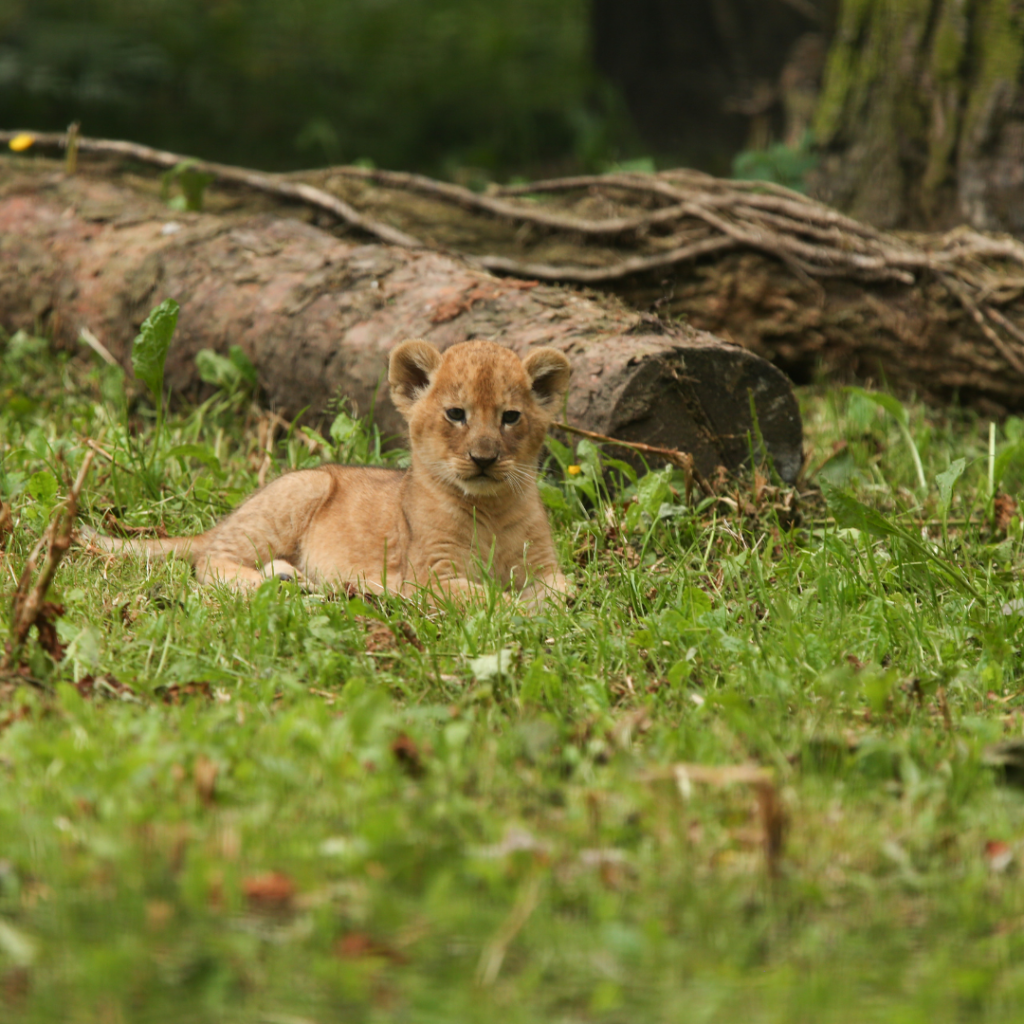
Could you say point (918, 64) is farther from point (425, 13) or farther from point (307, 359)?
point (425, 13)

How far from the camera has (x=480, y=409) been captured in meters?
5.06

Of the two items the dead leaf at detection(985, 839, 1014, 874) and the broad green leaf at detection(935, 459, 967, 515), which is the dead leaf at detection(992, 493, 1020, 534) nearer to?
the broad green leaf at detection(935, 459, 967, 515)

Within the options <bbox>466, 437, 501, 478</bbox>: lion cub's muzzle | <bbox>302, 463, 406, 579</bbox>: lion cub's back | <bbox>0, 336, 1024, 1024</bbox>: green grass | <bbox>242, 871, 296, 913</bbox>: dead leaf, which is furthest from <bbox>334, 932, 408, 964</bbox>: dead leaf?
<bbox>302, 463, 406, 579</bbox>: lion cub's back

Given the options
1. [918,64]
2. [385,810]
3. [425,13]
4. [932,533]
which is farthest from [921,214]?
[425,13]

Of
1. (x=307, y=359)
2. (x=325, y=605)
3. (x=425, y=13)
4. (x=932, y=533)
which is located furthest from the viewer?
(x=425, y=13)

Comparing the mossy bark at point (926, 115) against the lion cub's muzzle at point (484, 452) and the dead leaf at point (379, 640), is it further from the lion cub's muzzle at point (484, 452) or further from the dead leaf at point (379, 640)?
the dead leaf at point (379, 640)

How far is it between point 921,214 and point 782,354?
1799 millimetres

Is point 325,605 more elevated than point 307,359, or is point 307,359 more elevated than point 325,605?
point 307,359

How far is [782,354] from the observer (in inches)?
287

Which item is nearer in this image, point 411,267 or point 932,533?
point 932,533

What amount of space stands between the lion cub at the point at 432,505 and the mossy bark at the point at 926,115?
4114mm

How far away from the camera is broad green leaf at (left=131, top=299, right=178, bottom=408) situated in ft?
18.6

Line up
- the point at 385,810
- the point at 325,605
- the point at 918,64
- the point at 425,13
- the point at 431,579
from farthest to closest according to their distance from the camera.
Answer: the point at 425,13 < the point at 918,64 < the point at 431,579 < the point at 325,605 < the point at 385,810

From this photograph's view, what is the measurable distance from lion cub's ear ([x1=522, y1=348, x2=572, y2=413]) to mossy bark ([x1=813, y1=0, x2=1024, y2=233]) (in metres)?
4.01
